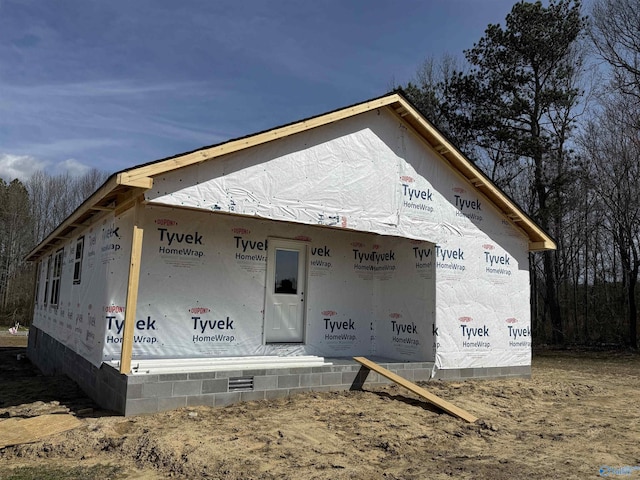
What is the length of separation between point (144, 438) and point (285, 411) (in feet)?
6.36

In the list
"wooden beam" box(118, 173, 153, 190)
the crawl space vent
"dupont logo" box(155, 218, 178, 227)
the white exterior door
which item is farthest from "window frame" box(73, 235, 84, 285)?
the crawl space vent

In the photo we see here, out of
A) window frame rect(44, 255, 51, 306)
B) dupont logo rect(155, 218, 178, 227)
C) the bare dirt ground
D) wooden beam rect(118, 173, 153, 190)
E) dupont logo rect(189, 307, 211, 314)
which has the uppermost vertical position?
wooden beam rect(118, 173, 153, 190)

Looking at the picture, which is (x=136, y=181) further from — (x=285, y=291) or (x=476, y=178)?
(x=476, y=178)

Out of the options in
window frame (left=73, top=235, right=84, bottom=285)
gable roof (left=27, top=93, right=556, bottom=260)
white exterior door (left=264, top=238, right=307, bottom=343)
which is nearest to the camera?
gable roof (left=27, top=93, right=556, bottom=260)

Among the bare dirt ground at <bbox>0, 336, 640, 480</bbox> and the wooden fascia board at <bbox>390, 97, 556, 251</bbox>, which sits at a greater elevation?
the wooden fascia board at <bbox>390, 97, 556, 251</bbox>

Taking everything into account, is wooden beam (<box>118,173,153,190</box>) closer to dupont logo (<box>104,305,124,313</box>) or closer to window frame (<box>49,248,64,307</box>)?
dupont logo (<box>104,305,124,313</box>)

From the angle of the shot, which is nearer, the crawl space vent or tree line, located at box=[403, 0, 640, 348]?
the crawl space vent

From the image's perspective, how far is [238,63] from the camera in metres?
12.0

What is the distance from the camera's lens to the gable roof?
625cm

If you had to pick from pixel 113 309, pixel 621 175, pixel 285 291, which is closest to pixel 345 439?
pixel 113 309

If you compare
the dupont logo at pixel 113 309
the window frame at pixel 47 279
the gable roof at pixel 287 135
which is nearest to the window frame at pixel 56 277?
the gable roof at pixel 287 135

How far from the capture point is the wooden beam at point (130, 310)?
6090mm

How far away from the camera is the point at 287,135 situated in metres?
7.46

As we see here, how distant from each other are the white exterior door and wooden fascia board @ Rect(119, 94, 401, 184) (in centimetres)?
245
